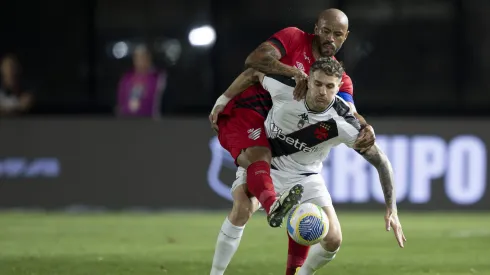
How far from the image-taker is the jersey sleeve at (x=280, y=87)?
8.16 meters

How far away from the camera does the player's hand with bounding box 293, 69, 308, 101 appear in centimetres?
794

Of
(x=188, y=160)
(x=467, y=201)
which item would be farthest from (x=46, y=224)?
(x=467, y=201)

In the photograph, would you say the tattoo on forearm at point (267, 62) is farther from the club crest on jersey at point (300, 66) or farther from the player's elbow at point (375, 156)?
the player's elbow at point (375, 156)

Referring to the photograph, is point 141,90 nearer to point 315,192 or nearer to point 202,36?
point 202,36

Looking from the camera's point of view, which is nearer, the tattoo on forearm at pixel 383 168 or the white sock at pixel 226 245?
the tattoo on forearm at pixel 383 168

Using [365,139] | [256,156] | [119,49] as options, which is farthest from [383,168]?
[119,49]

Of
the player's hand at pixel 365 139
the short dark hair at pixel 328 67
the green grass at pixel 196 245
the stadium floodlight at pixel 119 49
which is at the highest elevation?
the short dark hair at pixel 328 67

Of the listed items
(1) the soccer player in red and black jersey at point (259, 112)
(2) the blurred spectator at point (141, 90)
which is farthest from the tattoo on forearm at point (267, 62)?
(2) the blurred spectator at point (141, 90)

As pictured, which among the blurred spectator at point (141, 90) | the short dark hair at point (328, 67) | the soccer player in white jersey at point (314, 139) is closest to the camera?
the short dark hair at point (328, 67)

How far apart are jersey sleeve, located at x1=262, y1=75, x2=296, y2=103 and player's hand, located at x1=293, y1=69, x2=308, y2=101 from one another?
0.56 ft

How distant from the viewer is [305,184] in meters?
8.20

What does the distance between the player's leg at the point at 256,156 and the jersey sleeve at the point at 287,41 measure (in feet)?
1.66

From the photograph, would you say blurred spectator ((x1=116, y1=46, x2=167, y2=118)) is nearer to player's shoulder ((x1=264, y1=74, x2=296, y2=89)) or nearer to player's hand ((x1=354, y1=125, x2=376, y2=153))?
player's shoulder ((x1=264, y1=74, x2=296, y2=89))

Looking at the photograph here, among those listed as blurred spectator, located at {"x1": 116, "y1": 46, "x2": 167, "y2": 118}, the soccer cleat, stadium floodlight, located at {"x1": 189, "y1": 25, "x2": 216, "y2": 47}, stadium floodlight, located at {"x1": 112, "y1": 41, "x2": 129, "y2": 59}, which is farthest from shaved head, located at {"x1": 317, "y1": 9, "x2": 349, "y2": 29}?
stadium floodlight, located at {"x1": 112, "y1": 41, "x2": 129, "y2": 59}
